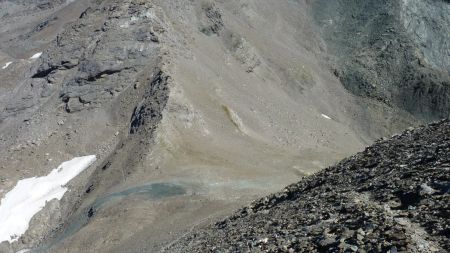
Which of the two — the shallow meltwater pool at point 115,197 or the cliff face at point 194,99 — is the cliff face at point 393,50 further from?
the shallow meltwater pool at point 115,197

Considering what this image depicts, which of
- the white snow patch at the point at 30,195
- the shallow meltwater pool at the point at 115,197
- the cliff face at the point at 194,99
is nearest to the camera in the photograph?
the shallow meltwater pool at the point at 115,197

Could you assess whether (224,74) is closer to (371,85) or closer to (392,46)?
(371,85)

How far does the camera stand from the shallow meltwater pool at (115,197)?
1539 inches

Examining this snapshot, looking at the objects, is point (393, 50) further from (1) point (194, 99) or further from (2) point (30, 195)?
(2) point (30, 195)

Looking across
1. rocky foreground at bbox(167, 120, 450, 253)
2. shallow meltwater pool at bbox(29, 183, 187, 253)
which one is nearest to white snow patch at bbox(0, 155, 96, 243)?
shallow meltwater pool at bbox(29, 183, 187, 253)

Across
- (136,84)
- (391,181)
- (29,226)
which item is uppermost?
(391,181)

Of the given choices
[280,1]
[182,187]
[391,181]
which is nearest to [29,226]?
[182,187]

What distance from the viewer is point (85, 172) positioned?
169ft

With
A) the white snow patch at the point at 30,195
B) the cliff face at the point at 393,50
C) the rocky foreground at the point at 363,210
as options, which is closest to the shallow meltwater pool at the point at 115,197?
the white snow patch at the point at 30,195

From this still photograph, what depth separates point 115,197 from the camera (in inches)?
1575

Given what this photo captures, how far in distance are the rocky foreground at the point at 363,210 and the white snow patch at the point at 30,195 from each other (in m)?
26.7

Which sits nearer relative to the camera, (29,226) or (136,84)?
(29,226)

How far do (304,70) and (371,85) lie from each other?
1137cm

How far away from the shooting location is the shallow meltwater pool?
128ft
